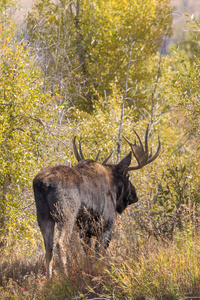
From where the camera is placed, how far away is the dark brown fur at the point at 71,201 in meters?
5.64

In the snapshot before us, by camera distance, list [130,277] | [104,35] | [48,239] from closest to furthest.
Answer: [130,277], [48,239], [104,35]

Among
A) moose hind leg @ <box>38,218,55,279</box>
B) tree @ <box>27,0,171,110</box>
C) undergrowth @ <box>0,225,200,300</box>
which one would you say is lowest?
undergrowth @ <box>0,225,200,300</box>

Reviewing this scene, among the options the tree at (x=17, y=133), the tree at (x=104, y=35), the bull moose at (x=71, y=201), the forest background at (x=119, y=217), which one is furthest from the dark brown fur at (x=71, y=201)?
the tree at (x=104, y=35)

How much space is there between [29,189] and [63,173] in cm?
305

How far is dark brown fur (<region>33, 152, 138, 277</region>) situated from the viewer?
5.64 m

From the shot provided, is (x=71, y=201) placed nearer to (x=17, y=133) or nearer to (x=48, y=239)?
(x=48, y=239)

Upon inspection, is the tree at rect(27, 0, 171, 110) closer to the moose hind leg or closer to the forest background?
the forest background

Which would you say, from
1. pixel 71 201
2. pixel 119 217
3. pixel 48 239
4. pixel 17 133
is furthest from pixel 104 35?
pixel 48 239

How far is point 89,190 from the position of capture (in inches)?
249

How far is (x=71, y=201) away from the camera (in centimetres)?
580

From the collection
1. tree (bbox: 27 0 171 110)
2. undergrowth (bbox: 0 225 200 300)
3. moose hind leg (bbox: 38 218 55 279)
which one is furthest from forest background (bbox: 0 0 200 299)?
tree (bbox: 27 0 171 110)

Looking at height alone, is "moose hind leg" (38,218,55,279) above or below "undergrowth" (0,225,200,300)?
above

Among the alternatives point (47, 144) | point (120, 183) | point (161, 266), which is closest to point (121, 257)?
point (161, 266)

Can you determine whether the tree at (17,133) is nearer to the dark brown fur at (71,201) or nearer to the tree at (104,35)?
the dark brown fur at (71,201)
